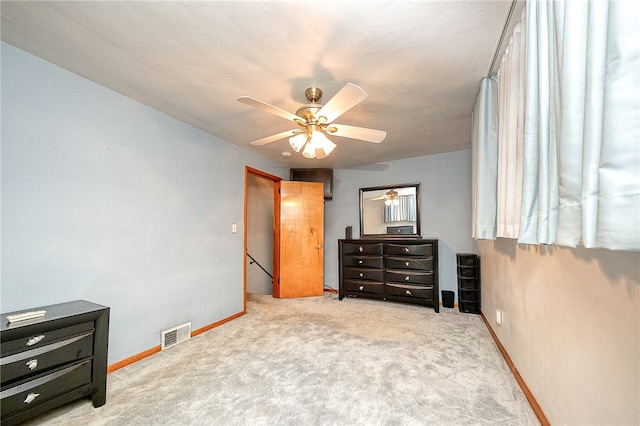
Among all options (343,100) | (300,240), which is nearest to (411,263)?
(300,240)

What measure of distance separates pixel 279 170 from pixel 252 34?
317cm

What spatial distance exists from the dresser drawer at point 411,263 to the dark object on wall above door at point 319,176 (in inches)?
65.9

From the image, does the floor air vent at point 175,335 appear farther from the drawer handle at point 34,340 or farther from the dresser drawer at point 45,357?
the drawer handle at point 34,340

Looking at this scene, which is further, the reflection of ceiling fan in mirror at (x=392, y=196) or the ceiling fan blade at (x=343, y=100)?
the reflection of ceiling fan in mirror at (x=392, y=196)

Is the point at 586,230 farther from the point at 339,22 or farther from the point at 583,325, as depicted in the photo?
the point at 339,22

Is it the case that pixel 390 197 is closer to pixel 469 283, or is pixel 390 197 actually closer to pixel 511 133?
pixel 469 283

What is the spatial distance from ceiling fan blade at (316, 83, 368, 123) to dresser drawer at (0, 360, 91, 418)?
7.40 feet

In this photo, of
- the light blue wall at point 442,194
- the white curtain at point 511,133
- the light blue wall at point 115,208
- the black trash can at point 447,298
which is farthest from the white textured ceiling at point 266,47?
the black trash can at point 447,298

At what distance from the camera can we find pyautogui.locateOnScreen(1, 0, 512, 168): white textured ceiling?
55.9 inches

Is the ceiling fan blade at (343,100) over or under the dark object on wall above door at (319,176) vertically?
under

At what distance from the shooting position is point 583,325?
113cm

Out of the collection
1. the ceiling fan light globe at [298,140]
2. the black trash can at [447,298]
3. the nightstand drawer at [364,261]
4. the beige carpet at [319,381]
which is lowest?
the beige carpet at [319,381]

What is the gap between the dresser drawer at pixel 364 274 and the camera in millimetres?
4129

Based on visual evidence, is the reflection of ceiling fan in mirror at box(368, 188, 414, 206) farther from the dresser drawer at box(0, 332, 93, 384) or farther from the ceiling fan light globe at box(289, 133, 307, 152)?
the dresser drawer at box(0, 332, 93, 384)
